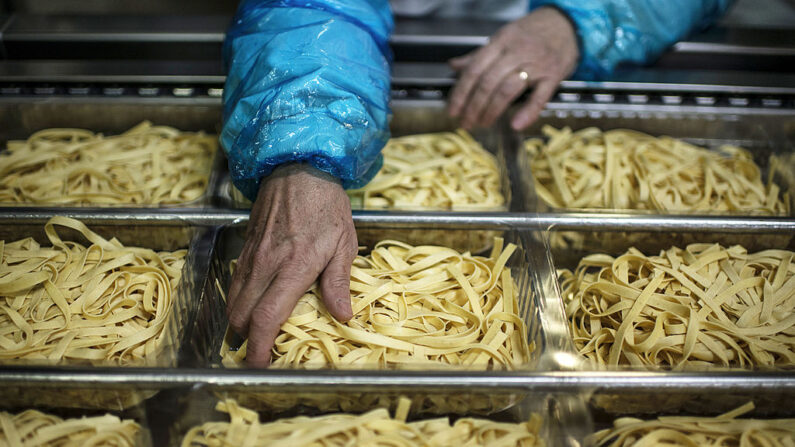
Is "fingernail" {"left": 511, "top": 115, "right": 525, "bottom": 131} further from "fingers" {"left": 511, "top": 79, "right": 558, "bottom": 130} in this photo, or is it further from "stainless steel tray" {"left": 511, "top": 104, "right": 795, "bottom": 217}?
"stainless steel tray" {"left": 511, "top": 104, "right": 795, "bottom": 217}

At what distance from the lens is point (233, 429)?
1202 millimetres

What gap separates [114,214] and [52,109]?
0.62 m

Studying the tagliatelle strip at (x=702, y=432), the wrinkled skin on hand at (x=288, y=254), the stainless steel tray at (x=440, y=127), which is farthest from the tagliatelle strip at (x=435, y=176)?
the tagliatelle strip at (x=702, y=432)

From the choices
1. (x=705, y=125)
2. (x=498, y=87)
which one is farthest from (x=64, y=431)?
(x=705, y=125)

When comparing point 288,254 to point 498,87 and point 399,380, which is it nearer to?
point 399,380

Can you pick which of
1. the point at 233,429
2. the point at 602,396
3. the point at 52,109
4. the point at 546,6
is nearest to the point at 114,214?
the point at 52,109

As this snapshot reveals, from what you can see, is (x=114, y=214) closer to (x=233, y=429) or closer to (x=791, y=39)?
(x=233, y=429)

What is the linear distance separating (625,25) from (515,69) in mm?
431

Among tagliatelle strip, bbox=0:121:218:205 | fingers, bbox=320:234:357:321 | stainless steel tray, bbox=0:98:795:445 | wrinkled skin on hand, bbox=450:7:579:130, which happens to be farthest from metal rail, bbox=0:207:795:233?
wrinkled skin on hand, bbox=450:7:579:130

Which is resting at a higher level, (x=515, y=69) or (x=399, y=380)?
(x=515, y=69)

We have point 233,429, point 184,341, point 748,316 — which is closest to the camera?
point 233,429

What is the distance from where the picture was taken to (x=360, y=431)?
1.20m

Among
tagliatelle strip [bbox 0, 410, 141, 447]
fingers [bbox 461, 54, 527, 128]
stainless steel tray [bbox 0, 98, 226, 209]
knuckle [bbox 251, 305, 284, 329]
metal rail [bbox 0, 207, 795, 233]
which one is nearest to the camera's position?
tagliatelle strip [bbox 0, 410, 141, 447]

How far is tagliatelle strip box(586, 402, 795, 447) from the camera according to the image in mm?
1237
